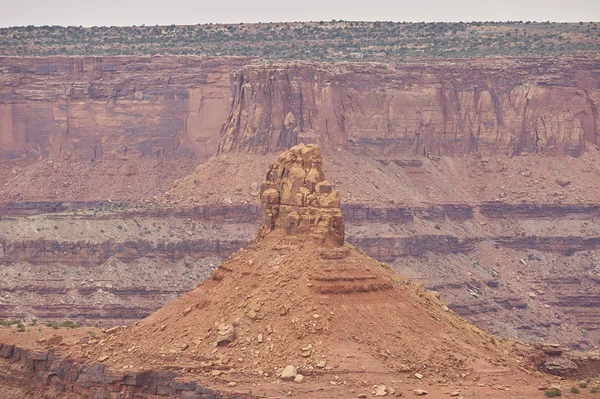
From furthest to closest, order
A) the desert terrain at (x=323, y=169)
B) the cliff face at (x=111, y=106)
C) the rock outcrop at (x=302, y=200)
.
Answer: the cliff face at (x=111, y=106) → the desert terrain at (x=323, y=169) → the rock outcrop at (x=302, y=200)

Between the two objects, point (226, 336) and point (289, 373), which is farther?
point (226, 336)

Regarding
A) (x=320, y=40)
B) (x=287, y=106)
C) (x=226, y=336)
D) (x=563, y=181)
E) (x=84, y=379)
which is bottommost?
(x=563, y=181)

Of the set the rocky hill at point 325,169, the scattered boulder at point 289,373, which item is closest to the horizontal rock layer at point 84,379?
the scattered boulder at point 289,373

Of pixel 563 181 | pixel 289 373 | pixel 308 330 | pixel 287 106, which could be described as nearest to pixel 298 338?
pixel 308 330

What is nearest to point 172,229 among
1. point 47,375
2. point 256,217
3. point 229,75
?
point 256,217

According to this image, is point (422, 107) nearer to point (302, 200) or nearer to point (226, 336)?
point (302, 200)

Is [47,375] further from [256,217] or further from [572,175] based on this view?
[572,175]

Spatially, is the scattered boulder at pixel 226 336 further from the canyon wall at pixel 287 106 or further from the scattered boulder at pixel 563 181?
the scattered boulder at pixel 563 181
